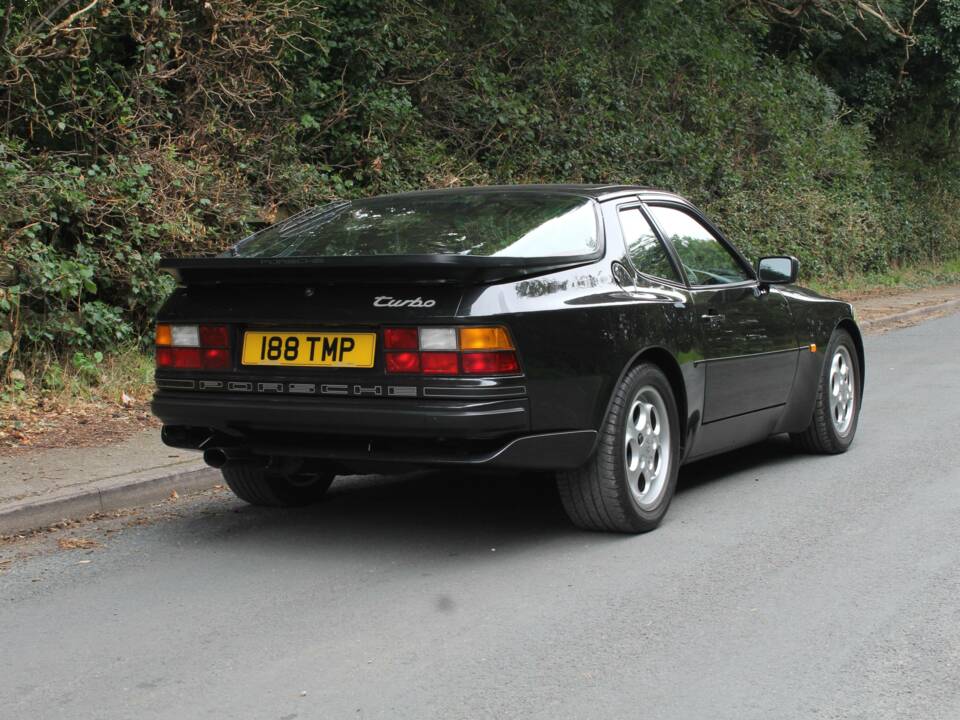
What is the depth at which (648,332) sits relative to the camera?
18.5 ft

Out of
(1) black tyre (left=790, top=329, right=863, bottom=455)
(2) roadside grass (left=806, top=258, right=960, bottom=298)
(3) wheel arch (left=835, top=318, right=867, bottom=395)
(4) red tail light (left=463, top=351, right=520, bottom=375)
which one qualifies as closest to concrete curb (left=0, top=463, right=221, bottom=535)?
(4) red tail light (left=463, top=351, right=520, bottom=375)

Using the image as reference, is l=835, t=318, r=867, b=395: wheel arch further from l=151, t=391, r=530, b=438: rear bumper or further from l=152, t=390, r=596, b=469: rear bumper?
l=151, t=391, r=530, b=438: rear bumper

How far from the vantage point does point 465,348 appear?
16.1ft

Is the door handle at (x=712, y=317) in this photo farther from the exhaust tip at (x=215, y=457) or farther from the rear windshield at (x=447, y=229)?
the exhaust tip at (x=215, y=457)

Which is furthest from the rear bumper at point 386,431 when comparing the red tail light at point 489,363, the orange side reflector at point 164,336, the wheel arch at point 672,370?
the wheel arch at point 672,370

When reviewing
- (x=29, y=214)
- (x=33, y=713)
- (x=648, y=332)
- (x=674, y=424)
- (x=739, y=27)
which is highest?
(x=739, y=27)

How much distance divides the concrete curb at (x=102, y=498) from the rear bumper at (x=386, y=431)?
105 cm

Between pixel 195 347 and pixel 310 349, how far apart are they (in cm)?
59

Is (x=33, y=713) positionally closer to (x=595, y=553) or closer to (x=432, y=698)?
(x=432, y=698)

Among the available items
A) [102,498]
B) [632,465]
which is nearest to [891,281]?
[632,465]

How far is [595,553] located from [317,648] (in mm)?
1567

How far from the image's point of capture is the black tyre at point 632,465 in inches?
212

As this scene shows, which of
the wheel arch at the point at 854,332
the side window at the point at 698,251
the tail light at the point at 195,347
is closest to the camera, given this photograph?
the tail light at the point at 195,347

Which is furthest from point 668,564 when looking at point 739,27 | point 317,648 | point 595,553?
point 739,27
